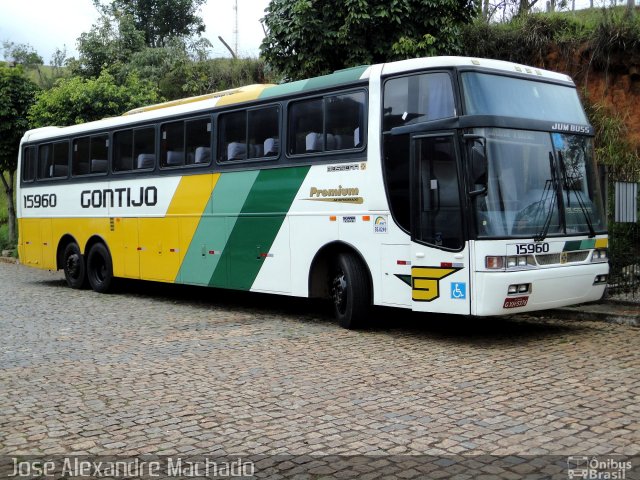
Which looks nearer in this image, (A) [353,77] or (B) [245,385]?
(B) [245,385]

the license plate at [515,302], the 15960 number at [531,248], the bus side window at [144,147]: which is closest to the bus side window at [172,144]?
the bus side window at [144,147]

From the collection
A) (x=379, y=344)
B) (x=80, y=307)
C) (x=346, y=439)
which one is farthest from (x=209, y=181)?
(x=346, y=439)

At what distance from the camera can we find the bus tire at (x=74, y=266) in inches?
635

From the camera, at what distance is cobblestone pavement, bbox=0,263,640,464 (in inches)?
214

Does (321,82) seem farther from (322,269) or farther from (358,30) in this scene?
(358,30)

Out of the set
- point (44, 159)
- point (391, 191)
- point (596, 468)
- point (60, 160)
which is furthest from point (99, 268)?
point (596, 468)

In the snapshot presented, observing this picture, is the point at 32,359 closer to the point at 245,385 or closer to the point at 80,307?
the point at 245,385

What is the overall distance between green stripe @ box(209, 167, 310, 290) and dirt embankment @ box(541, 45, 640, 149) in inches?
377

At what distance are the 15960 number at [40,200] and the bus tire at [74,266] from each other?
107 centimetres

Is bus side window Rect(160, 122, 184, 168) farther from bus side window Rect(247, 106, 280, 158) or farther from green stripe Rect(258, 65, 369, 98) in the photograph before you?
green stripe Rect(258, 65, 369, 98)

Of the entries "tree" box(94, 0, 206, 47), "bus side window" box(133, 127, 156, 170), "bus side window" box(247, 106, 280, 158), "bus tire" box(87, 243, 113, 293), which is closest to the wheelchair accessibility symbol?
"bus side window" box(247, 106, 280, 158)

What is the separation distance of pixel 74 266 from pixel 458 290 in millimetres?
10267

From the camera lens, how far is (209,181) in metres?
12.6

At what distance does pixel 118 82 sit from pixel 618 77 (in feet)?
59.8
